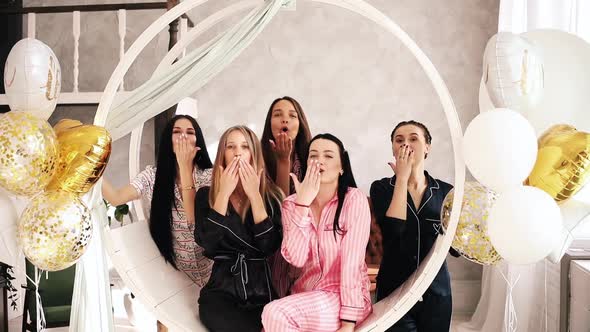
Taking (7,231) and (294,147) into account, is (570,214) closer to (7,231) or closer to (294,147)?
(294,147)


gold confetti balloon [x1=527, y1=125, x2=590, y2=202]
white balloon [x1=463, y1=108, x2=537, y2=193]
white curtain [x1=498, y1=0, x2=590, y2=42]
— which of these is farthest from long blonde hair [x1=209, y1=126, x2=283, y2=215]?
white curtain [x1=498, y1=0, x2=590, y2=42]

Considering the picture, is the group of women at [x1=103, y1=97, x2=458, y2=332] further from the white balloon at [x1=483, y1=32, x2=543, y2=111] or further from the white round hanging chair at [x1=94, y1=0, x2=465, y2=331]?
the white balloon at [x1=483, y1=32, x2=543, y2=111]

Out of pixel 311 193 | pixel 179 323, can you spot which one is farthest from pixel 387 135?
pixel 179 323

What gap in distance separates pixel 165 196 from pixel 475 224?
122 centimetres

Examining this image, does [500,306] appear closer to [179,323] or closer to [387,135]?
[387,135]

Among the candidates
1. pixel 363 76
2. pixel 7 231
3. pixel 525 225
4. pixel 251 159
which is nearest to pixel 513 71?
pixel 525 225

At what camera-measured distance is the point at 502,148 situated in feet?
5.29

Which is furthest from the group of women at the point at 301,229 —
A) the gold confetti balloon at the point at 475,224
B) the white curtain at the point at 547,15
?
the white curtain at the point at 547,15

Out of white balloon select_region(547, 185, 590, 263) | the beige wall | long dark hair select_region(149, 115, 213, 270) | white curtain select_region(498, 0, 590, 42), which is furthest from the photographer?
the beige wall

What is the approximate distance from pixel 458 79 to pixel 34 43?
2926 mm

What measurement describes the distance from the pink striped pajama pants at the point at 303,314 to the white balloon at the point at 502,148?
26.3 inches

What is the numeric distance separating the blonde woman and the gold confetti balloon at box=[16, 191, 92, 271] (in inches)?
17.8

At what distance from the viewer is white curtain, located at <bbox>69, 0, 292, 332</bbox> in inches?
75.7

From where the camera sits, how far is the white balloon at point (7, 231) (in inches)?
72.2
